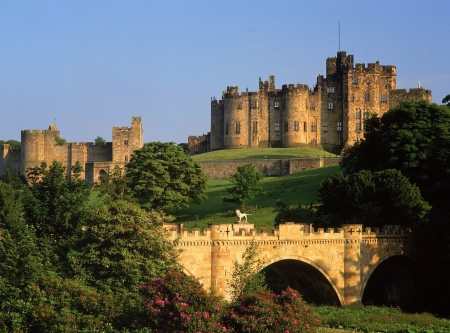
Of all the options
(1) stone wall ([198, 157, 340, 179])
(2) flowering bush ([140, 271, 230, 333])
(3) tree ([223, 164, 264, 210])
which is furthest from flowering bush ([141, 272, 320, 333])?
(1) stone wall ([198, 157, 340, 179])

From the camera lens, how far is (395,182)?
2149 inches

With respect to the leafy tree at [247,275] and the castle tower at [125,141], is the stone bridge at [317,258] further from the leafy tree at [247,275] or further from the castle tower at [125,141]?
the castle tower at [125,141]

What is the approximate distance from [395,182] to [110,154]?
63.9 metres

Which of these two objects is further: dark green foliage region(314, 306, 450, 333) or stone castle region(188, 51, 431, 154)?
stone castle region(188, 51, 431, 154)

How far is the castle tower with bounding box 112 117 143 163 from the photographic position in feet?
370

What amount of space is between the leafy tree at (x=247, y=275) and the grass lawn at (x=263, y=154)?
55.7 m

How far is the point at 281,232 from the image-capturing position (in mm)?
48594

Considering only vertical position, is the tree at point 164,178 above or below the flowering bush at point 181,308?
above

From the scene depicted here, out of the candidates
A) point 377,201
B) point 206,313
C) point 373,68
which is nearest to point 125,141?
point 373,68

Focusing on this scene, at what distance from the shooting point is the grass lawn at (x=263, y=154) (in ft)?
342

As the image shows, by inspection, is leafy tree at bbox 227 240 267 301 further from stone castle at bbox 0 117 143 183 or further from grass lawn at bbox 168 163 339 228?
stone castle at bbox 0 117 143 183

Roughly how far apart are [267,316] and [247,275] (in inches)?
403

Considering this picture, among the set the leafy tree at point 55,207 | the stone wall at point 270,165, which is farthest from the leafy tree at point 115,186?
the stone wall at point 270,165

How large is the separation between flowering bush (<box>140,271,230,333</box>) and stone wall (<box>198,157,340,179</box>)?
62372mm
